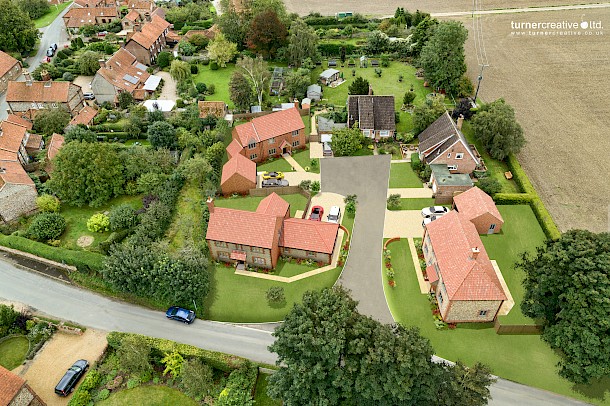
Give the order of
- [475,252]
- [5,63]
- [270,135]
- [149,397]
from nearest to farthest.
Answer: [149,397] < [475,252] < [270,135] < [5,63]

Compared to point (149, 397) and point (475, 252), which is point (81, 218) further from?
point (475, 252)

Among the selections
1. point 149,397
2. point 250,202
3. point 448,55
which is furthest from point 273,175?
point 448,55

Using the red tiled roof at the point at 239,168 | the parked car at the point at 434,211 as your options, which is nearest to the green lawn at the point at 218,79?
the red tiled roof at the point at 239,168

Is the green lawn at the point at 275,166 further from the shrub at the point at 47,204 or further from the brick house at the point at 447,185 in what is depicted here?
the shrub at the point at 47,204

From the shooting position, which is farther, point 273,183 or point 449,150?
point 273,183

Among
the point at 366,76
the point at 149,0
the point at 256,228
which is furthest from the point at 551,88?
the point at 149,0

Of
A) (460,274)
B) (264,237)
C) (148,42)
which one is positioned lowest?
(264,237)

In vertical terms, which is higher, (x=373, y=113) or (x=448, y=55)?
(x=448, y=55)
